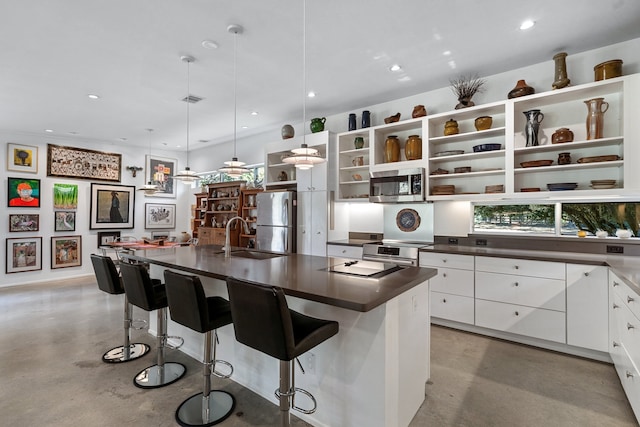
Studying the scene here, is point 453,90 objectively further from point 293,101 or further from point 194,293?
point 194,293

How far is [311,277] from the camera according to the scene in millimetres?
2021

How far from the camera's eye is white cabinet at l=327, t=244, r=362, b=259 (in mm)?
4301

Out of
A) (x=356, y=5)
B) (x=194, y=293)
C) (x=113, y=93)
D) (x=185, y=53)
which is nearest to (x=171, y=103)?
(x=113, y=93)

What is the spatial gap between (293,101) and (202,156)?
4.16 metres

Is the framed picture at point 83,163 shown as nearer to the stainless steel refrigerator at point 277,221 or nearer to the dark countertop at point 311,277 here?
the stainless steel refrigerator at point 277,221

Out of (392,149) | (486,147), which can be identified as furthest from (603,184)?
(392,149)

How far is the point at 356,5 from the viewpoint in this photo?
2512mm

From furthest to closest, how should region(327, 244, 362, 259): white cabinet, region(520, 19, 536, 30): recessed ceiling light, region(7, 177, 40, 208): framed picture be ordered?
region(7, 177, 40, 208): framed picture < region(327, 244, 362, 259): white cabinet < region(520, 19, 536, 30): recessed ceiling light

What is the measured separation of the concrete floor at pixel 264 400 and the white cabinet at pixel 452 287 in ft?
0.72

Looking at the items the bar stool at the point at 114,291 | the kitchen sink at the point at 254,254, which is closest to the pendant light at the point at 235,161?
the kitchen sink at the point at 254,254

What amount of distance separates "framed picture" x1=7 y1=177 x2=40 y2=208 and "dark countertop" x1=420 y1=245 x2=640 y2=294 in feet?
24.3

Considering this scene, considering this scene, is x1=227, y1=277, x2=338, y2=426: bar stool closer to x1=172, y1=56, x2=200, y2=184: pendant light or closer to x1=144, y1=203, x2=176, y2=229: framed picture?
x1=172, y1=56, x2=200, y2=184: pendant light

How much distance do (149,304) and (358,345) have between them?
1.69 meters

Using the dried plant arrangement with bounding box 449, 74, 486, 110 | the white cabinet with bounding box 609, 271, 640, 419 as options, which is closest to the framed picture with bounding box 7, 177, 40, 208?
the dried plant arrangement with bounding box 449, 74, 486, 110
